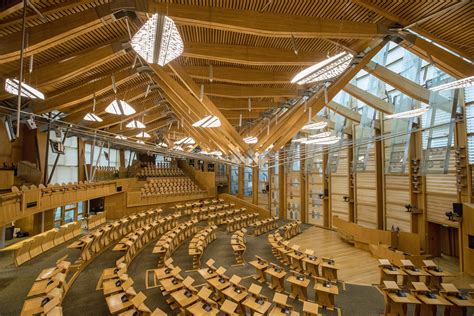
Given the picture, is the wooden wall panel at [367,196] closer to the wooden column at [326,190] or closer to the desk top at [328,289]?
the wooden column at [326,190]

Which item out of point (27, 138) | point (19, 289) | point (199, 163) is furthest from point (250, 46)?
point (199, 163)

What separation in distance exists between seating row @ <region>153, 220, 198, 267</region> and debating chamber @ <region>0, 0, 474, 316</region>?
13 cm

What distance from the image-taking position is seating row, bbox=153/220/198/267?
28.5ft

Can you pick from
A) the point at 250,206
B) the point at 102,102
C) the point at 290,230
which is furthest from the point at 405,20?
the point at 250,206

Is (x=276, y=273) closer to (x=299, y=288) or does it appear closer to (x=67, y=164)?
(x=299, y=288)

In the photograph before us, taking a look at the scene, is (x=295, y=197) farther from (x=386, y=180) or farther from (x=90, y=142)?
(x=90, y=142)

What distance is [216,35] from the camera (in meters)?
6.22

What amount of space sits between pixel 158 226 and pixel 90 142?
7527 mm

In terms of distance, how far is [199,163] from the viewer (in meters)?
25.7

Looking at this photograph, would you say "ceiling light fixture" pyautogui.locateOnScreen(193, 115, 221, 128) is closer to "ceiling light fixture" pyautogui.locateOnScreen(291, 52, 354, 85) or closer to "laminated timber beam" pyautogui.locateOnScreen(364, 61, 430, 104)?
"ceiling light fixture" pyautogui.locateOnScreen(291, 52, 354, 85)

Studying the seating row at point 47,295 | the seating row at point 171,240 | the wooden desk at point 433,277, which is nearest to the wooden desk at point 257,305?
the seating row at point 47,295

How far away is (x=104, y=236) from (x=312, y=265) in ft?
25.8

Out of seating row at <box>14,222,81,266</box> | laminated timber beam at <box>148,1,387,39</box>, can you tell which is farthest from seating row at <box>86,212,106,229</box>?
laminated timber beam at <box>148,1,387,39</box>

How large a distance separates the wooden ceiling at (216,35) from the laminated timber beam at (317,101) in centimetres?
12
